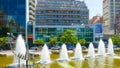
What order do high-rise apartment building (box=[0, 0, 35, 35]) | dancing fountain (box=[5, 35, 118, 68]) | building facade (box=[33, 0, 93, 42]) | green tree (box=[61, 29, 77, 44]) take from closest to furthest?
dancing fountain (box=[5, 35, 118, 68]) < green tree (box=[61, 29, 77, 44]) < high-rise apartment building (box=[0, 0, 35, 35]) < building facade (box=[33, 0, 93, 42])

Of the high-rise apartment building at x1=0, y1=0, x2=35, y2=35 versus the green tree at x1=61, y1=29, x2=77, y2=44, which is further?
the high-rise apartment building at x1=0, y1=0, x2=35, y2=35

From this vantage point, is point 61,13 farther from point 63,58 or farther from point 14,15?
point 63,58

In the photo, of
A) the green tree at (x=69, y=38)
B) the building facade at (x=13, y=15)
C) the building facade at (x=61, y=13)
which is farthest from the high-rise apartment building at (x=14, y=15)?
the building facade at (x=61, y=13)

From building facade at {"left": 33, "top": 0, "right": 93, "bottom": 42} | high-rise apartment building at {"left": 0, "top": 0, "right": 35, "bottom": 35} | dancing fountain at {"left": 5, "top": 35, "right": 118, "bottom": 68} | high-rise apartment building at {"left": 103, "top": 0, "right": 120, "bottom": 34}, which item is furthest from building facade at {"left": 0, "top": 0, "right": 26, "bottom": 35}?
high-rise apartment building at {"left": 103, "top": 0, "right": 120, "bottom": 34}

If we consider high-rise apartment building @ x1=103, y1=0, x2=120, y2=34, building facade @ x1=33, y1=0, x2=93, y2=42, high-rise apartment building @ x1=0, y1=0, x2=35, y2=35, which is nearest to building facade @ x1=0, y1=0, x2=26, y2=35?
high-rise apartment building @ x1=0, y1=0, x2=35, y2=35

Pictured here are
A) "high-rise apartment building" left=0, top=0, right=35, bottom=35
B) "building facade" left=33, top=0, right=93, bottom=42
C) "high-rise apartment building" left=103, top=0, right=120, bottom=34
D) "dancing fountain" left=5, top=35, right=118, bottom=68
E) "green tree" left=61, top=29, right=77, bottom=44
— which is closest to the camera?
"dancing fountain" left=5, top=35, right=118, bottom=68

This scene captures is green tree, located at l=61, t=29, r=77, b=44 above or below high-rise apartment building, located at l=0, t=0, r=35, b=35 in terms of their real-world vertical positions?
below

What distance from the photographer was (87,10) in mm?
163500

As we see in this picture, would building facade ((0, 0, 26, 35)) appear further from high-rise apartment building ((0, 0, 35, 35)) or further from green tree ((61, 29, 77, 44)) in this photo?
green tree ((61, 29, 77, 44))

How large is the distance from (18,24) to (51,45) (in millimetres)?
11754

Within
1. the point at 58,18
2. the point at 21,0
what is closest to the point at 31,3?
the point at 21,0

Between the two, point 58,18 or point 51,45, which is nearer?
point 51,45

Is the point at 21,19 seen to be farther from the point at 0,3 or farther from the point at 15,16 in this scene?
the point at 0,3

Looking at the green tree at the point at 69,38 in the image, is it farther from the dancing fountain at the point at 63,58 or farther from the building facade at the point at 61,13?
the building facade at the point at 61,13
